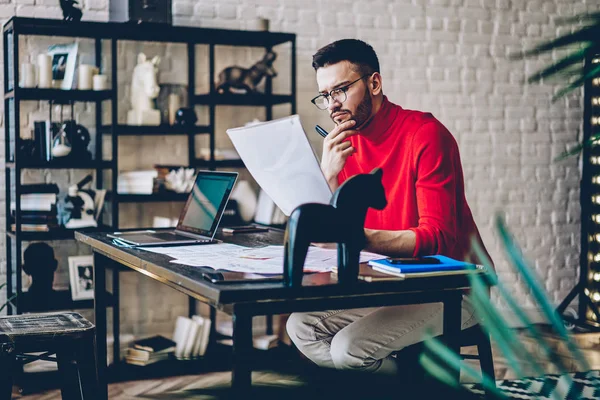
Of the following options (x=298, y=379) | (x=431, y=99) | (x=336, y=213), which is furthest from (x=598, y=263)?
(x=298, y=379)

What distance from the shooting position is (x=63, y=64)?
3768 millimetres

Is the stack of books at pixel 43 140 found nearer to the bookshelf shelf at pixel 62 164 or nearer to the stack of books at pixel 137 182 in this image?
the bookshelf shelf at pixel 62 164

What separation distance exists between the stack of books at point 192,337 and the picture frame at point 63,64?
4.38 ft

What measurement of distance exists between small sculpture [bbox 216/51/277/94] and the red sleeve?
188 centimetres

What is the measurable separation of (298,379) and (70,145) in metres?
3.45

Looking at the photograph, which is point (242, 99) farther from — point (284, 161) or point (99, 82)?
point (284, 161)

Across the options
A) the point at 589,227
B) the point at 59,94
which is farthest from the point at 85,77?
the point at 589,227

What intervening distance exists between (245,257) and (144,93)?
6.98 feet

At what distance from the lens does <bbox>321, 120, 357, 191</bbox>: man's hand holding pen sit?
7.92ft

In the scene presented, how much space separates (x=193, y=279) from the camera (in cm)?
167

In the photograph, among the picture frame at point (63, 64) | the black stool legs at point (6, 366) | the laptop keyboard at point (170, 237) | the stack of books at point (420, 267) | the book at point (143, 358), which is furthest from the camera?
the book at point (143, 358)

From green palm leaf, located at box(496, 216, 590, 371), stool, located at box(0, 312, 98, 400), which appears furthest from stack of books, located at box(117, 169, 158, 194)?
green palm leaf, located at box(496, 216, 590, 371)

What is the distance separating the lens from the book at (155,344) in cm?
389

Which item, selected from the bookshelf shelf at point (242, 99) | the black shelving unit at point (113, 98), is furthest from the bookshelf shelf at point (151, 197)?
the bookshelf shelf at point (242, 99)
